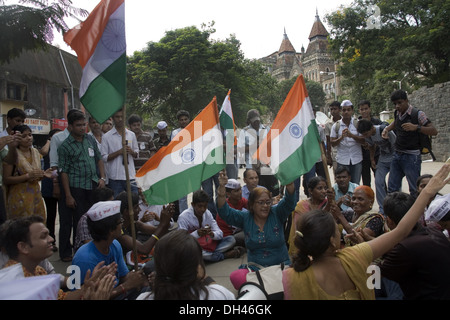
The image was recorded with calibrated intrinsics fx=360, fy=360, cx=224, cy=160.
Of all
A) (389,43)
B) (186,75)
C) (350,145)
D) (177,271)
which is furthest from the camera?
(186,75)

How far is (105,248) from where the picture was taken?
2924mm

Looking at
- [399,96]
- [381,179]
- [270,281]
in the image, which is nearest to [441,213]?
[270,281]

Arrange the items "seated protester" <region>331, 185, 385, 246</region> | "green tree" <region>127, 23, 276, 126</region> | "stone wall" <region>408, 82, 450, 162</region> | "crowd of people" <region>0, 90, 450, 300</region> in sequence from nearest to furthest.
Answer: "crowd of people" <region>0, 90, 450, 300</region> → "seated protester" <region>331, 185, 385, 246</region> → "stone wall" <region>408, 82, 450, 162</region> → "green tree" <region>127, 23, 276, 126</region>

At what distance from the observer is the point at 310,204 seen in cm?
409

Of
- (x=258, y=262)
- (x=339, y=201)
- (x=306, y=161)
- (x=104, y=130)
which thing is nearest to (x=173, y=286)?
(x=258, y=262)

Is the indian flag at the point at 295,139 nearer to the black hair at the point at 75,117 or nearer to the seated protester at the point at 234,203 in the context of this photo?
the seated protester at the point at 234,203

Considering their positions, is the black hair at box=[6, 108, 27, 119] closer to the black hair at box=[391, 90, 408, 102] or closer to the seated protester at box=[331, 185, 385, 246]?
the seated protester at box=[331, 185, 385, 246]

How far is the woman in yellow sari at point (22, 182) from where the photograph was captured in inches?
166

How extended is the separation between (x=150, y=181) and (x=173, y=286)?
192 cm

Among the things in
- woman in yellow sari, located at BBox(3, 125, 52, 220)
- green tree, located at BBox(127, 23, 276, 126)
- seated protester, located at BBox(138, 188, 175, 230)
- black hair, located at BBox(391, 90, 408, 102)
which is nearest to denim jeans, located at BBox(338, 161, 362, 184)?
black hair, located at BBox(391, 90, 408, 102)

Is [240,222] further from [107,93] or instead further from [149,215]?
[107,93]

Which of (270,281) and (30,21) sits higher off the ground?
(30,21)

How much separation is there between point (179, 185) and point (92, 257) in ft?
3.62

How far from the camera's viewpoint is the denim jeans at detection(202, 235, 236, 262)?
15.1 feet
